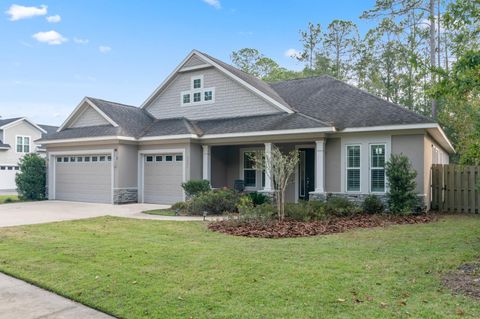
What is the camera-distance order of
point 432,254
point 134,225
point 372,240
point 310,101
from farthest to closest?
point 310,101
point 134,225
point 372,240
point 432,254

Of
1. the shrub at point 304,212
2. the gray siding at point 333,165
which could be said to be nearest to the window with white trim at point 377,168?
the gray siding at point 333,165

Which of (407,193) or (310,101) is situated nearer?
(407,193)

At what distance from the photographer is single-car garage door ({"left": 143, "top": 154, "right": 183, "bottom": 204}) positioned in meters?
16.8

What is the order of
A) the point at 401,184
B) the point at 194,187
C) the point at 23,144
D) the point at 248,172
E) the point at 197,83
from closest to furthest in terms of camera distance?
the point at 401,184, the point at 194,187, the point at 248,172, the point at 197,83, the point at 23,144

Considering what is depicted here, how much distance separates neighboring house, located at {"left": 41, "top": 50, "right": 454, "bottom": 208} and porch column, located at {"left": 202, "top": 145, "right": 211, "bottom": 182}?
43 mm

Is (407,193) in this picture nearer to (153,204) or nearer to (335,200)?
(335,200)

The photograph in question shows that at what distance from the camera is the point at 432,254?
657cm

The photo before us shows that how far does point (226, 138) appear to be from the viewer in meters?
15.8

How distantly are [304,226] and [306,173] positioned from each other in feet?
21.9

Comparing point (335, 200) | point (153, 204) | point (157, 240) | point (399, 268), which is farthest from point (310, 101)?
point (399, 268)

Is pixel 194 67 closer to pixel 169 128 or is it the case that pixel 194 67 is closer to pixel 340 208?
pixel 169 128

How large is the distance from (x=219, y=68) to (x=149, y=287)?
13.7 m

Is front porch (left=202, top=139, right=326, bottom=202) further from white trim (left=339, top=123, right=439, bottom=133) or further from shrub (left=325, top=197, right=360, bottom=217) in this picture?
shrub (left=325, top=197, right=360, bottom=217)

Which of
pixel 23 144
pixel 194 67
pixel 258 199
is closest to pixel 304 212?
pixel 258 199
